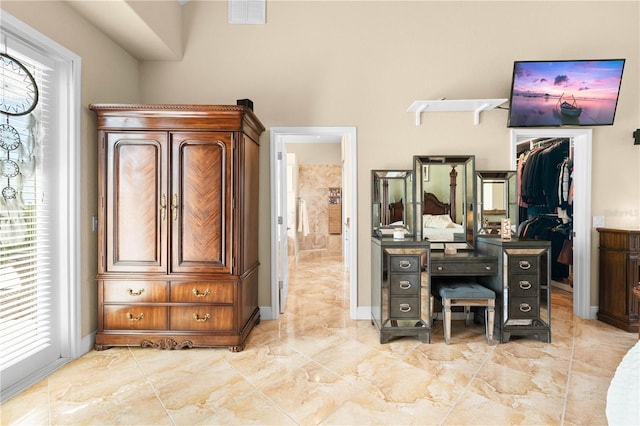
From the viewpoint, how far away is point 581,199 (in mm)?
3531

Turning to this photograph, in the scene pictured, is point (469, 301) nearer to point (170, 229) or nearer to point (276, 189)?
point (276, 189)

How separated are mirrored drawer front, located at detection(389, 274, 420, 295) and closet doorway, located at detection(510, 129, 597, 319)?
1745 millimetres

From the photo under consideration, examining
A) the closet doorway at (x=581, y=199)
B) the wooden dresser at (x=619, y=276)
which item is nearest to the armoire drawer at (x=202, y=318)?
the closet doorway at (x=581, y=199)

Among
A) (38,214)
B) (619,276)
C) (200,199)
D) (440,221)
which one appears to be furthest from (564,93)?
(38,214)

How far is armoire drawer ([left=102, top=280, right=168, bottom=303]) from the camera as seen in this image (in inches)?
108

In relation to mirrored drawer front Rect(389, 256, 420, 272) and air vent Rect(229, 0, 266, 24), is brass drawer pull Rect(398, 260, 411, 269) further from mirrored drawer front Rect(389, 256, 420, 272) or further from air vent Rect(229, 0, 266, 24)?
air vent Rect(229, 0, 266, 24)

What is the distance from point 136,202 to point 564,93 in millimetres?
4185

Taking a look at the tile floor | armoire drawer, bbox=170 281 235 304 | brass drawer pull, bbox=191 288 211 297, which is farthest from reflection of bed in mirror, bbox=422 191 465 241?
brass drawer pull, bbox=191 288 211 297

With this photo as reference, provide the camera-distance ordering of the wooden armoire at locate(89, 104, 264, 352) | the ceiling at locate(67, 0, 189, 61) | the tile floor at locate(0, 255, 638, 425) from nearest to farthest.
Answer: the tile floor at locate(0, 255, 638, 425), the ceiling at locate(67, 0, 189, 61), the wooden armoire at locate(89, 104, 264, 352)

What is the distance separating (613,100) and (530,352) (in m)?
2.67

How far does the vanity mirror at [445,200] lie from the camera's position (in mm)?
3373

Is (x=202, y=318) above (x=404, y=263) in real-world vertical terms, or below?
below

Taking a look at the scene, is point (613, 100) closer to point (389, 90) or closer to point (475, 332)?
point (389, 90)

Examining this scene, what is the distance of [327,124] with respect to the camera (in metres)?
3.49
